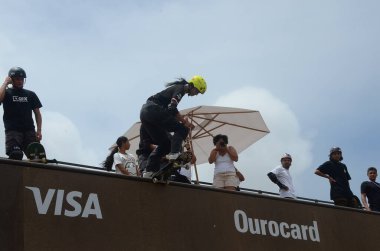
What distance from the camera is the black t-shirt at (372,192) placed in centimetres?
1075

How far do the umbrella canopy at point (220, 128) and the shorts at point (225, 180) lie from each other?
201 cm

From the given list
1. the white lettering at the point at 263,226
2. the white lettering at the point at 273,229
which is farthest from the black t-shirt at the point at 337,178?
the white lettering at the point at 263,226

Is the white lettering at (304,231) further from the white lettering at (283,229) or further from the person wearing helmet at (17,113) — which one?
the person wearing helmet at (17,113)

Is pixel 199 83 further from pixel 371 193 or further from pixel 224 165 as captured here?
pixel 371 193

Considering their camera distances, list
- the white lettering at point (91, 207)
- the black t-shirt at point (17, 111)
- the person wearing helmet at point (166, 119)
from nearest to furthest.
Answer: the white lettering at point (91, 207), the black t-shirt at point (17, 111), the person wearing helmet at point (166, 119)

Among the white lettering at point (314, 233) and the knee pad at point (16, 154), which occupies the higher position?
the knee pad at point (16, 154)

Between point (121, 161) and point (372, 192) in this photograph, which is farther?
point (372, 192)

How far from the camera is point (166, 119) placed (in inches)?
320

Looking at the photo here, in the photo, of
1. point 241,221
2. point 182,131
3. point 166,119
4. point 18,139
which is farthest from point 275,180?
point 18,139

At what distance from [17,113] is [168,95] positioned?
196cm

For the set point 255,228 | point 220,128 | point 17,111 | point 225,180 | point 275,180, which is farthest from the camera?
→ point 220,128

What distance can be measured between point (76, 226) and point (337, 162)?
536cm

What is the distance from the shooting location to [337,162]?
10.5 metres

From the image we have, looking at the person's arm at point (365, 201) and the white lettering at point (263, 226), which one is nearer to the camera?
the white lettering at point (263, 226)
